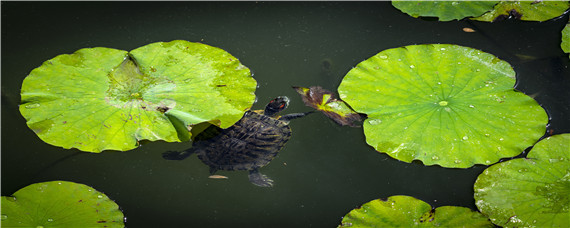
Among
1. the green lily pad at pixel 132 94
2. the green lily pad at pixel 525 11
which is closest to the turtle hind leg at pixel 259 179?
the green lily pad at pixel 132 94

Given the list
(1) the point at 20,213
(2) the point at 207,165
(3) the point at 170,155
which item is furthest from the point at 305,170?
(1) the point at 20,213

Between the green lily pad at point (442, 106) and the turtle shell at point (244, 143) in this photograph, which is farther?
the turtle shell at point (244, 143)

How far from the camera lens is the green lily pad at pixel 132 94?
1.98 m

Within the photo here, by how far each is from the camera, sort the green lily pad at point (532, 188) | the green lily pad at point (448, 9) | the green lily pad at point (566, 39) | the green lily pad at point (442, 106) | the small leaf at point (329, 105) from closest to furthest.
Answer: the green lily pad at point (532, 188)
the green lily pad at point (442, 106)
the small leaf at point (329, 105)
the green lily pad at point (566, 39)
the green lily pad at point (448, 9)

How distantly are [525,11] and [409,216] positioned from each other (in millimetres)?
1445

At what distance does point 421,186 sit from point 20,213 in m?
1.54

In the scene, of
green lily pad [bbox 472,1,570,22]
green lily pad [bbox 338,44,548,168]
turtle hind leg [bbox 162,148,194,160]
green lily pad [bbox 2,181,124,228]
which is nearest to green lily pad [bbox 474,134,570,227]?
green lily pad [bbox 338,44,548,168]

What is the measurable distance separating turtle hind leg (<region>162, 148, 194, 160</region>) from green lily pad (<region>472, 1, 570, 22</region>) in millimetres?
1619

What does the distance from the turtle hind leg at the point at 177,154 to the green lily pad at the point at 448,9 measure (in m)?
1.36

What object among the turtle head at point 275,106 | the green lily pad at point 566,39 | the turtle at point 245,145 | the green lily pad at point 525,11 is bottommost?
the turtle at point 245,145

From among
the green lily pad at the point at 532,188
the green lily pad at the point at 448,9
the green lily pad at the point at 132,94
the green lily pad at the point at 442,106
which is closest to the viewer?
the green lily pad at the point at 532,188

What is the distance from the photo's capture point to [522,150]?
1849 millimetres

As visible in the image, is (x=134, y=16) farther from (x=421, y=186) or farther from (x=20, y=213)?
(x=421, y=186)

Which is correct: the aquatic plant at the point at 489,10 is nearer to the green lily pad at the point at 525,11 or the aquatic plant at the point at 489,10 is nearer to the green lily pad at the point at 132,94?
the green lily pad at the point at 525,11
